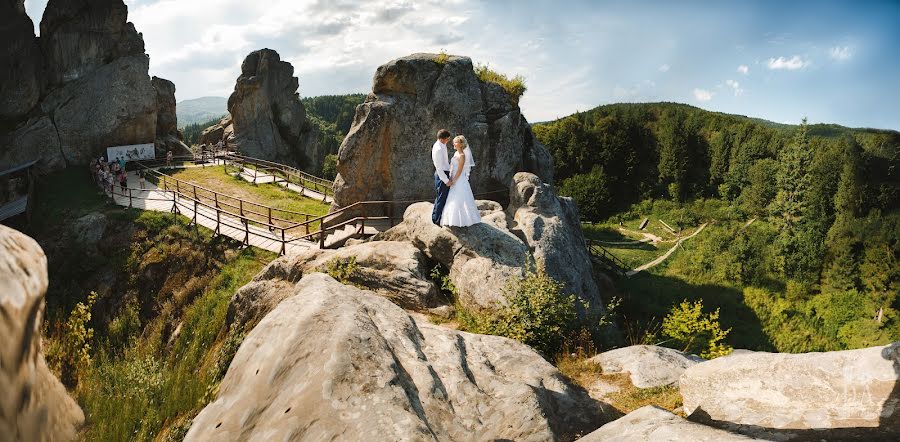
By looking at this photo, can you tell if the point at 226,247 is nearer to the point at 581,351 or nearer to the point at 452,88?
the point at 452,88

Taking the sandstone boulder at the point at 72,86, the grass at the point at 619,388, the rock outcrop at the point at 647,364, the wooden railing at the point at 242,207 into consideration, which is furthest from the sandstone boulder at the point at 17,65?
the rock outcrop at the point at 647,364

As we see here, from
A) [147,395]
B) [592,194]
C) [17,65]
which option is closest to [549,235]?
[147,395]

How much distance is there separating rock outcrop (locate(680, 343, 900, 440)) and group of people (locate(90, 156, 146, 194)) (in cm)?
2731

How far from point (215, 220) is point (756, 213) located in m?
48.7

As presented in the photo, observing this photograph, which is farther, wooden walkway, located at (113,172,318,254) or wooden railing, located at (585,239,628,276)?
wooden railing, located at (585,239,628,276)

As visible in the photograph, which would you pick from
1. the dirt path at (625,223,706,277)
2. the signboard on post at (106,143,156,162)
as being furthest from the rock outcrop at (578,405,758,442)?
the signboard on post at (106,143,156,162)

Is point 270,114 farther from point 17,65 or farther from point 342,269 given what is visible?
point 342,269

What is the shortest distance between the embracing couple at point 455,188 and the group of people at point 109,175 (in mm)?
20800

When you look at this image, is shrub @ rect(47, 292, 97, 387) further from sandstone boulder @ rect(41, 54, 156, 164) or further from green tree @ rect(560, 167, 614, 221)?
green tree @ rect(560, 167, 614, 221)

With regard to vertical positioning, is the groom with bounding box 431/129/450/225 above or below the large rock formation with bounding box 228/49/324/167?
below

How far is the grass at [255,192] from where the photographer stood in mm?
24344

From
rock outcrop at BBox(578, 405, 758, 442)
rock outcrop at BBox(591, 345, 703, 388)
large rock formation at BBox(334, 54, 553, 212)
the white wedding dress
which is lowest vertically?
rock outcrop at BBox(591, 345, 703, 388)

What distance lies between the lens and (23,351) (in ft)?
6.82

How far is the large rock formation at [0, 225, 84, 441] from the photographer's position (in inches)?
75.6
